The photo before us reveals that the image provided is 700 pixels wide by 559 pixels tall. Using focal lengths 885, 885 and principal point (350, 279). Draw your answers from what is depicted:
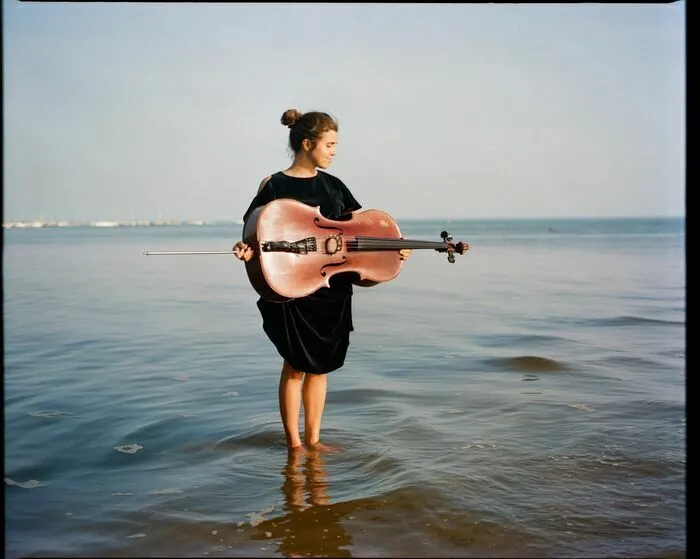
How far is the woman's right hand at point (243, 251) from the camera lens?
3561 millimetres

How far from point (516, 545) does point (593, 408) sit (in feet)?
7.01

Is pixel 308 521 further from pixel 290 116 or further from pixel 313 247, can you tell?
pixel 290 116

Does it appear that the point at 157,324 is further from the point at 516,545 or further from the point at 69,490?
the point at 516,545

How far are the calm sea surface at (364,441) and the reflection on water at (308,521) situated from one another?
1cm

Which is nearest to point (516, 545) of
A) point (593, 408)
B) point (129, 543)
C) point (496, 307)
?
point (129, 543)

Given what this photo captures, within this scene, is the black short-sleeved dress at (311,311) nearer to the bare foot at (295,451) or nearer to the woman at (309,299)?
the woman at (309,299)

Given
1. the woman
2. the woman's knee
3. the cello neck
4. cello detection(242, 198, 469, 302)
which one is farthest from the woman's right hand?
the woman's knee

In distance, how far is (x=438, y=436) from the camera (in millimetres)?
4430

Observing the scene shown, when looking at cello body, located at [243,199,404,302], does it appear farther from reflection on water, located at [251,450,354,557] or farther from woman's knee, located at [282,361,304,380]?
reflection on water, located at [251,450,354,557]

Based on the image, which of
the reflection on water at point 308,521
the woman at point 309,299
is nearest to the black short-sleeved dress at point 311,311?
the woman at point 309,299

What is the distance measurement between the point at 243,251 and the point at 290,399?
2.94 ft

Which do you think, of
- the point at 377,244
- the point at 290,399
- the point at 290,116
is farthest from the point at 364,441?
the point at 290,116

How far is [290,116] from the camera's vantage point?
404cm

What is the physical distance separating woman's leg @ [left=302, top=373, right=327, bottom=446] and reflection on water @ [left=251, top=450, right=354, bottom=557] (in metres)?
0.37
